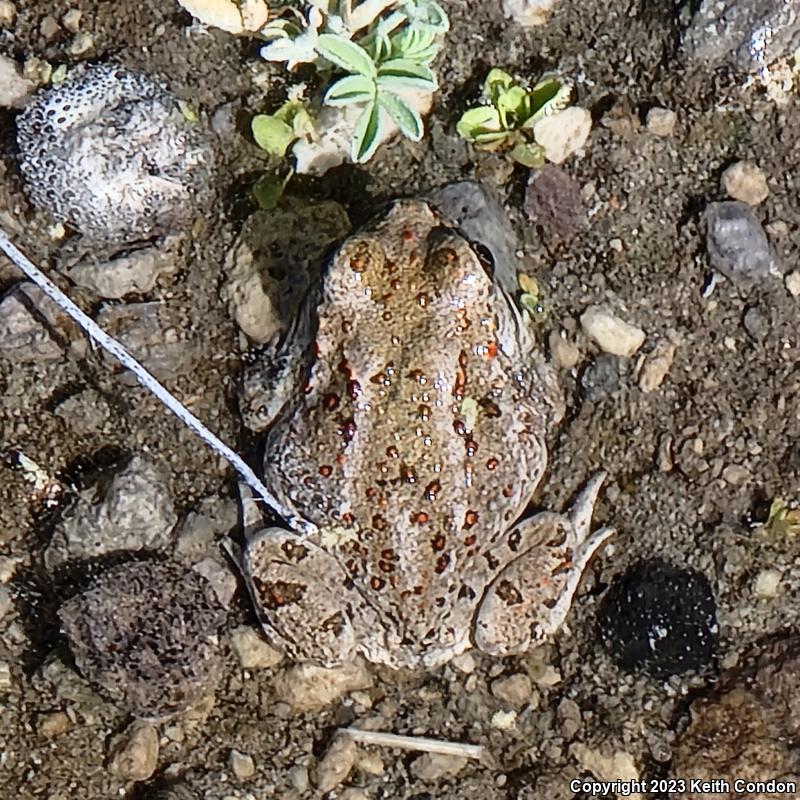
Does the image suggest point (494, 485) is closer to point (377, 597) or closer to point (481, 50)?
point (377, 597)

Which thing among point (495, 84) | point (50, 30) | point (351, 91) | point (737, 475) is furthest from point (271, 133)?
point (737, 475)

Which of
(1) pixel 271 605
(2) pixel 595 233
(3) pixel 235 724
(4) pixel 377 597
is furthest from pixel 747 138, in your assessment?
(3) pixel 235 724

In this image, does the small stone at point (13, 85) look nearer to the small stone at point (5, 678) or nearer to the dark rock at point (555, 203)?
the dark rock at point (555, 203)

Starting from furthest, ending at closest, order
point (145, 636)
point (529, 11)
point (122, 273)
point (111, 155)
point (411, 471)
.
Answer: point (529, 11) < point (122, 273) < point (111, 155) < point (145, 636) < point (411, 471)

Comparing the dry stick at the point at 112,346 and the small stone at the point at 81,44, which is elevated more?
the small stone at the point at 81,44

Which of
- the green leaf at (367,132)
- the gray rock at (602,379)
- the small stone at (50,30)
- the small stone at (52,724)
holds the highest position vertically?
the small stone at (50,30)

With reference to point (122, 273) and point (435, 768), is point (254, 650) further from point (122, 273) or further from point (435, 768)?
point (122, 273)

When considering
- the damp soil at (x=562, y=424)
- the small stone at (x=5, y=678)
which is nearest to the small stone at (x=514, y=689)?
the damp soil at (x=562, y=424)
